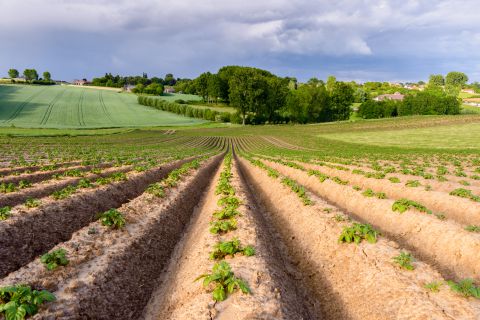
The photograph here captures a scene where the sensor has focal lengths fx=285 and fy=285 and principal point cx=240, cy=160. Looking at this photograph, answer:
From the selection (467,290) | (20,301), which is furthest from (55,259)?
(467,290)

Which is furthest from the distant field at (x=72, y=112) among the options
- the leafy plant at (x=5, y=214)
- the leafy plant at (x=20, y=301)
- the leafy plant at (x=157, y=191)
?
the leafy plant at (x=20, y=301)

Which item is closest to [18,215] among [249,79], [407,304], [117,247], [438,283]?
[117,247]

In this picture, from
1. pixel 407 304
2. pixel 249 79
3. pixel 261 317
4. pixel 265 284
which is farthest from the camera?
pixel 249 79

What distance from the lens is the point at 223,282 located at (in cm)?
759

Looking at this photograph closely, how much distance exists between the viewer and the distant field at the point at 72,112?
3506 inches

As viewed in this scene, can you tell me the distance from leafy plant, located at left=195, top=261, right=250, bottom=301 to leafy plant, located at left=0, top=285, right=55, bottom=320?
3752mm

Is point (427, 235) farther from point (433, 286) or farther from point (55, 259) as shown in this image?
point (55, 259)

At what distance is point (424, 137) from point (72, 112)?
113854 mm

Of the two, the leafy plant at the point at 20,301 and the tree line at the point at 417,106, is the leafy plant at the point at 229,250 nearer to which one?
the leafy plant at the point at 20,301

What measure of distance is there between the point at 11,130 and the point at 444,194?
85615mm

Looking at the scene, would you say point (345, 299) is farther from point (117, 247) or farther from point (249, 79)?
point (249, 79)

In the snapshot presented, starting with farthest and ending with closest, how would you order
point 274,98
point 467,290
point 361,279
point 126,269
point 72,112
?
point 72,112 < point 274,98 < point 126,269 < point 361,279 < point 467,290

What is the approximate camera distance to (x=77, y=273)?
8172mm

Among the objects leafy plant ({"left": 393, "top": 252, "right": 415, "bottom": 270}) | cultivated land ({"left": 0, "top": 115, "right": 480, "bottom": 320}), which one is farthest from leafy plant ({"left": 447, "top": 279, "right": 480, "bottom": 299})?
leafy plant ({"left": 393, "top": 252, "right": 415, "bottom": 270})
